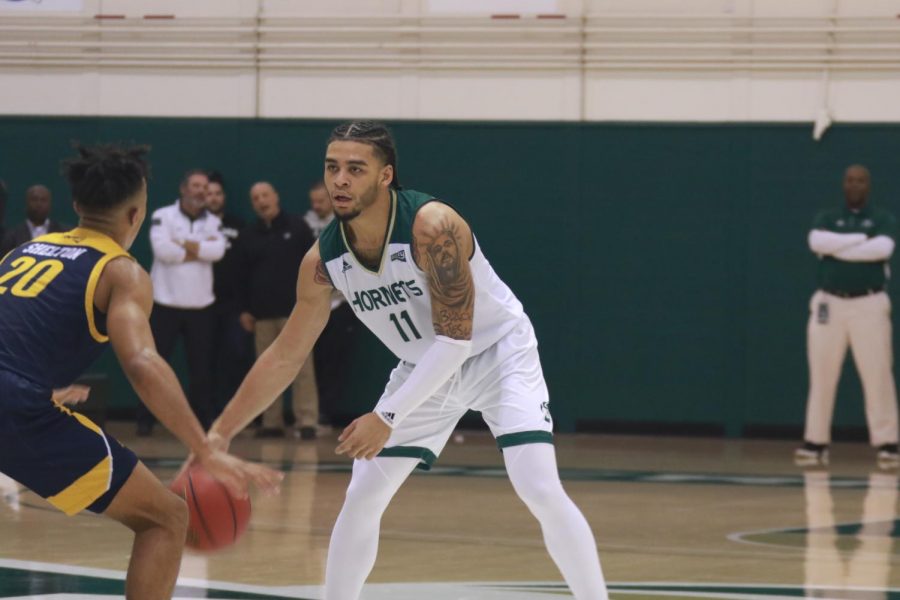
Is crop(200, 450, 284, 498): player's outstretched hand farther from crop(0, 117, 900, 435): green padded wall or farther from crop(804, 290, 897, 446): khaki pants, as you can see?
crop(0, 117, 900, 435): green padded wall

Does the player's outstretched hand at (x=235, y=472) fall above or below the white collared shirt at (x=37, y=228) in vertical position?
below

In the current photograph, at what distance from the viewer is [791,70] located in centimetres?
1487

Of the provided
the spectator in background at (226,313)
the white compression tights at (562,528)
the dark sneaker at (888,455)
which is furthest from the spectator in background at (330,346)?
the white compression tights at (562,528)

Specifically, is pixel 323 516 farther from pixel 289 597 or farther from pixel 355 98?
pixel 355 98

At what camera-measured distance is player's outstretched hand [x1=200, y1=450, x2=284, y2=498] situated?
5211 millimetres

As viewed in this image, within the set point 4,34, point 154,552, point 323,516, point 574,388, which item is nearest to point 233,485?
point 154,552

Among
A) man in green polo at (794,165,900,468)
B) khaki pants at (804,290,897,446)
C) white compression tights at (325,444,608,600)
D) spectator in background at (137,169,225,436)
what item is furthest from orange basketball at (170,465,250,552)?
spectator in background at (137,169,225,436)

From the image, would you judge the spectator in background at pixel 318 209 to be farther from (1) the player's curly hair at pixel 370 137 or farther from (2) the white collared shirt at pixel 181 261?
(1) the player's curly hair at pixel 370 137

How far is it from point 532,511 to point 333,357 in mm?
9418

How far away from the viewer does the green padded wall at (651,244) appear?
14969 mm

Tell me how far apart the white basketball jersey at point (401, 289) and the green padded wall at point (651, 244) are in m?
8.96

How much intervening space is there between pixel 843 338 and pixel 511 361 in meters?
7.35

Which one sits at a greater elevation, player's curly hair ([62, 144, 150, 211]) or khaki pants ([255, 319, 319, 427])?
player's curly hair ([62, 144, 150, 211])

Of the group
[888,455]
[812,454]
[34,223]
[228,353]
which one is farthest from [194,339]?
[888,455]
